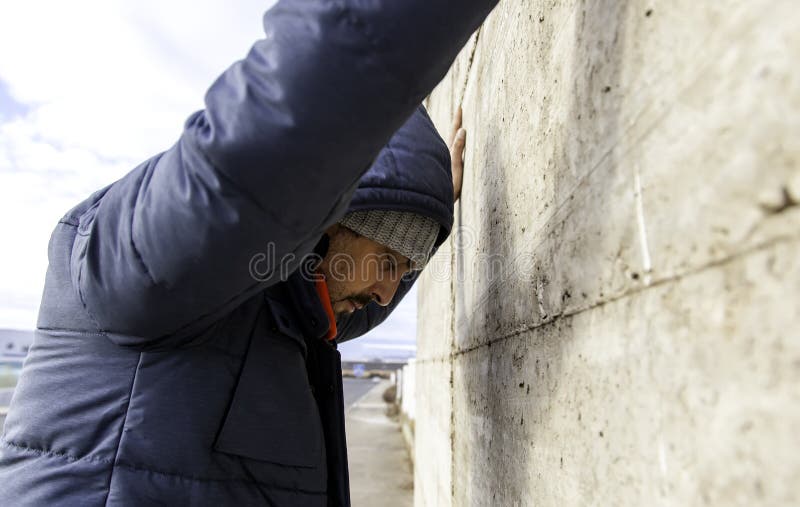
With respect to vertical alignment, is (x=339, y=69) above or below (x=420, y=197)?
below

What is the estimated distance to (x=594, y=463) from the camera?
828mm

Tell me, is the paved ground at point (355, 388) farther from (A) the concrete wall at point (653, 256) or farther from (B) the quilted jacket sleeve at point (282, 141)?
(B) the quilted jacket sleeve at point (282, 141)

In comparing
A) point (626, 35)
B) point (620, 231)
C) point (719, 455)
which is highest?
point (626, 35)

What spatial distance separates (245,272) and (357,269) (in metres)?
0.81

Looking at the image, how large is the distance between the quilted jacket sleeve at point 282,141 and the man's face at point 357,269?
0.71m

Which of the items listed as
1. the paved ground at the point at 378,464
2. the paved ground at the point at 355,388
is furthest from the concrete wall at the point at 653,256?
the paved ground at the point at 355,388

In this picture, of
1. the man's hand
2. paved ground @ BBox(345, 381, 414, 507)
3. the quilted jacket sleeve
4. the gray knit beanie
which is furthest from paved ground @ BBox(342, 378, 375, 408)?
the quilted jacket sleeve

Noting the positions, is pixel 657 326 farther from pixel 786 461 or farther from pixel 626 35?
pixel 626 35

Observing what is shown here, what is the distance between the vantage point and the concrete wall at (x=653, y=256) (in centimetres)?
49

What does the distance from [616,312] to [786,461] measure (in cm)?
32

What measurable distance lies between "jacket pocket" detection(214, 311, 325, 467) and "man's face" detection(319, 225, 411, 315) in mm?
328

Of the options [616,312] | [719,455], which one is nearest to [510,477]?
[616,312]

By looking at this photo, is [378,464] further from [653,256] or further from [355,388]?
[355,388]

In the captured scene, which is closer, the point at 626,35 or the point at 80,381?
the point at 626,35
